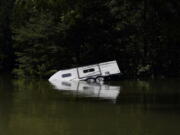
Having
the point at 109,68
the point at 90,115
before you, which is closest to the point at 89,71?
the point at 109,68

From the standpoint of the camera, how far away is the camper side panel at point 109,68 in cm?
4309

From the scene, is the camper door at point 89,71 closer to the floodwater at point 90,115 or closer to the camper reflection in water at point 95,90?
the camper reflection in water at point 95,90

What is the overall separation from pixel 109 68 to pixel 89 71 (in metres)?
1.69

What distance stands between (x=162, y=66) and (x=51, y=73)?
34.7 feet

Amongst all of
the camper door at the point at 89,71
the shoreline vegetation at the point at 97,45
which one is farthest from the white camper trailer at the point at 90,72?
the shoreline vegetation at the point at 97,45

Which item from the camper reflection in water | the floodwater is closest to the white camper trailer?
the camper reflection in water

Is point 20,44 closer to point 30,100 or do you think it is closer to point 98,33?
point 98,33

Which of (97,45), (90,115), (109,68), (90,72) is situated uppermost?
(97,45)

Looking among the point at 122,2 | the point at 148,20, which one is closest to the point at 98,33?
the point at 148,20

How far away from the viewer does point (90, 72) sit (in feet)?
143

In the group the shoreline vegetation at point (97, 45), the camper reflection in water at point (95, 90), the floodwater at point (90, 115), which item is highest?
the shoreline vegetation at point (97, 45)

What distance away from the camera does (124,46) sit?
50.2 m

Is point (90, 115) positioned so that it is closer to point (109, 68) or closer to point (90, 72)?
point (90, 72)

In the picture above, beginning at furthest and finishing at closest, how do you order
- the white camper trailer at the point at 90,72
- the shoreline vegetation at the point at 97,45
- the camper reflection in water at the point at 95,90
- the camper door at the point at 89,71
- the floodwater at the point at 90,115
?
the shoreline vegetation at the point at 97,45, the camper door at the point at 89,71, the white camper trailer at the point at 90,72, the camper reflection in water at the point at 95,90, the floodwater at the point at 90,115
